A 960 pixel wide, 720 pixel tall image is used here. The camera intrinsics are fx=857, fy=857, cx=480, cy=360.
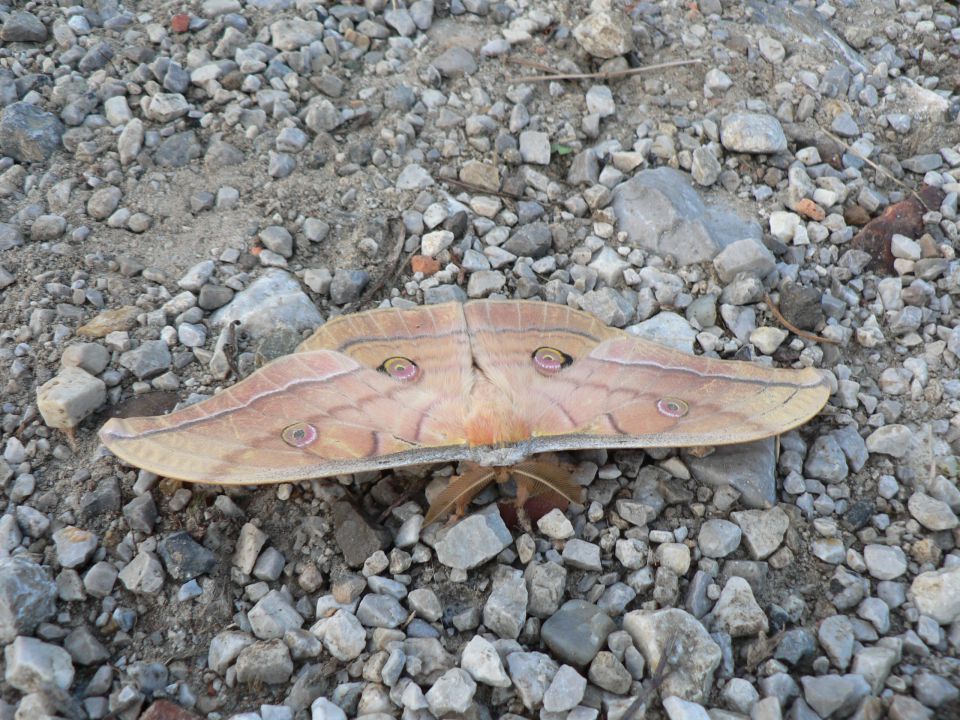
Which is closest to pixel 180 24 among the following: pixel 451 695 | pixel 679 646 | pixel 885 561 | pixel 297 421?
pixel 297 421

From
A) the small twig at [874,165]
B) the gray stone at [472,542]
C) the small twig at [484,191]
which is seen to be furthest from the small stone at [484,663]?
the small twig at [874,165]

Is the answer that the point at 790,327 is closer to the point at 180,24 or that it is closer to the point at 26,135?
the point at 180,24

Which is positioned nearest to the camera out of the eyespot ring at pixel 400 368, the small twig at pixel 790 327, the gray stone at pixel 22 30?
the eyespot ring at pixel 400 368

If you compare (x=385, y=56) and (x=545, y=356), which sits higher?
(x=385, y=56)

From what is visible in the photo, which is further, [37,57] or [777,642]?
[37,57]

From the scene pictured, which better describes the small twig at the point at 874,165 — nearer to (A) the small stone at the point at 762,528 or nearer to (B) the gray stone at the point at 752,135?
(B) the gray stone at the point at 752,135

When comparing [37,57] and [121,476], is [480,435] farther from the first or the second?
[37,57]

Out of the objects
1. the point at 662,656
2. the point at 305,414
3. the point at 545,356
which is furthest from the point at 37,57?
the point at 662,656
